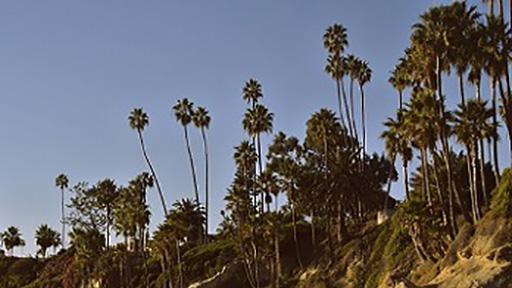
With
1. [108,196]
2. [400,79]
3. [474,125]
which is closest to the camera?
[474,125]

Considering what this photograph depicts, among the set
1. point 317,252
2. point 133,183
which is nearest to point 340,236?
point 317,252

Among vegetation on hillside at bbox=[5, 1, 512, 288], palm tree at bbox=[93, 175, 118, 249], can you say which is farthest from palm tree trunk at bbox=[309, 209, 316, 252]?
palm tree at bbox=[93, 175, 118, 249]

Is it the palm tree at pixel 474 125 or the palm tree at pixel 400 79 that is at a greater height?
the palm tree at pixel 400 79

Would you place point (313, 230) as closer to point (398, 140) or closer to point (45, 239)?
point (398, 140)

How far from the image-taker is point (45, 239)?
137 m

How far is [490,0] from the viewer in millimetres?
62562

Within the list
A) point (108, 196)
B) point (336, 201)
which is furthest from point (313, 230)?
point (108, 196)

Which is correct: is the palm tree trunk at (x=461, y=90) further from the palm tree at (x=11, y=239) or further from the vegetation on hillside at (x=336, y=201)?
the palm tree at (x=11, y=239)

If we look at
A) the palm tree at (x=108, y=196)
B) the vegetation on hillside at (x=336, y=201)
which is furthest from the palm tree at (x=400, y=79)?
the palm tree at (x=108, y=196)

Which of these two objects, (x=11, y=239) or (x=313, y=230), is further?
(x=11, y=239)

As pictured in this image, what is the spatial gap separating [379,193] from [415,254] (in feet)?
114

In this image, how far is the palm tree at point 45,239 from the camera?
13662 centimetres

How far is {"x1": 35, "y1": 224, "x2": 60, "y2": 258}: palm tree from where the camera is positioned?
448 ft

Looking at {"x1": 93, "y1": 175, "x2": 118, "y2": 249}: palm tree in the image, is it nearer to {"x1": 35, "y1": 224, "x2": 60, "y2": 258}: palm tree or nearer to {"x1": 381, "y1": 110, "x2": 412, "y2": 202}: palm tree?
{"x1": 35, "y1": 224, "x2": 60, "y2": 258}: palm tree
